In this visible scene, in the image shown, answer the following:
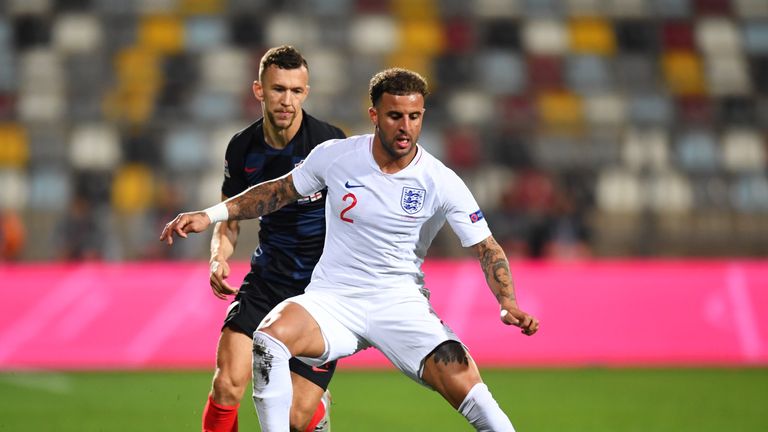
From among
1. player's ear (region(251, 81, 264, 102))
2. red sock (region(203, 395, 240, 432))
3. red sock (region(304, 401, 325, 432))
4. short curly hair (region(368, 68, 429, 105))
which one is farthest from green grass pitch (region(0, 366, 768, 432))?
short curly hair (region(368, 68, 429, 105))

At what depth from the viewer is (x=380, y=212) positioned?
16.3 ft

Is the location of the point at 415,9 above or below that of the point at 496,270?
above

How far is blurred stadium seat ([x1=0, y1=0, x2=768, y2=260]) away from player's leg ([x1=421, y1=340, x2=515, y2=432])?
31.4 feet

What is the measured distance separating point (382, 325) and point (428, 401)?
4220 millimetres

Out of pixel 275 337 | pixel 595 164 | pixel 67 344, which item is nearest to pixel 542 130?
pixel 595 164

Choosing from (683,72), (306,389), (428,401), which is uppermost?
(683,72)

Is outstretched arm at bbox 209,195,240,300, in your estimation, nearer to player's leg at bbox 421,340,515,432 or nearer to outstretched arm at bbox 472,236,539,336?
player's leg at bbox 421,340,515,432

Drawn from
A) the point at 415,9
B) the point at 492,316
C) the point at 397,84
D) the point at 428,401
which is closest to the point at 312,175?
the point at 397,84

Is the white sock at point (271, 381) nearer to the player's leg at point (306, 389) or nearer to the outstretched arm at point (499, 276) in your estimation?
the player's leg at point (306, 389)

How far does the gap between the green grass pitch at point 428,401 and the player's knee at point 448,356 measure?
8.56 feet

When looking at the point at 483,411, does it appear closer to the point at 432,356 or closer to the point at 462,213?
the point at 432,356

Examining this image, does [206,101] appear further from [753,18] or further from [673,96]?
[753,18]

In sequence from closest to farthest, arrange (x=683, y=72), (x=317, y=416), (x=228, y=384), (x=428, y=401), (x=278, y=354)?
1. (x=278, y=354)
2. (x=228, y=384)
3. (x=317, y=416)
4. (x=428, y=401)
5. (x=683, y=72)

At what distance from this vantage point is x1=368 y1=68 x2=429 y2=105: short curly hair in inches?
193
